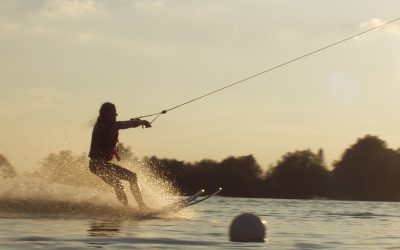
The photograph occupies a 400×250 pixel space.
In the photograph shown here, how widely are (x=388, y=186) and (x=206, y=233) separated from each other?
269 feet

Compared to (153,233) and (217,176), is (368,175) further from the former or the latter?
(153,233)

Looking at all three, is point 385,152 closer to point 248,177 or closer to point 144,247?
point 248,177

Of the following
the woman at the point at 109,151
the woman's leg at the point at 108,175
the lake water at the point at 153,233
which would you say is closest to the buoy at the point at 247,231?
the lake water at the point at 153,233

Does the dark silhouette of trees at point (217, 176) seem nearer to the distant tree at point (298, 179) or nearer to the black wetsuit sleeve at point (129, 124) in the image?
the distant tree at point (298, 179)

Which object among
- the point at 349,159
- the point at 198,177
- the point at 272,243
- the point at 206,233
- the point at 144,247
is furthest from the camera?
the point at 349,159

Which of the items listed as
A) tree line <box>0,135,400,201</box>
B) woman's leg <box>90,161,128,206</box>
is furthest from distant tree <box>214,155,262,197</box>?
woman's leg <box>90,161,128,206</box>

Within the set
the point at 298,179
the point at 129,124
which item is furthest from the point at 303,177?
the point at 129,124

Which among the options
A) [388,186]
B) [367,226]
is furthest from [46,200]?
[388,186]

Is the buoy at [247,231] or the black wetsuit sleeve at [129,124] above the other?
the black wetsuit sleeve at [129,124]

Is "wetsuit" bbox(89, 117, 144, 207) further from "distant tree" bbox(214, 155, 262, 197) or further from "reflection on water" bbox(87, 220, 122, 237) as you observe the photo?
"distant tree" bbox(214, 155, 262, 197)

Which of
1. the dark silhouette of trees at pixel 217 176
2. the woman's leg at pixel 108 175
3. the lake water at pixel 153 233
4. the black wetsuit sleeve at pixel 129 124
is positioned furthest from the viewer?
the dark silhouette of trees at pixel 217 176

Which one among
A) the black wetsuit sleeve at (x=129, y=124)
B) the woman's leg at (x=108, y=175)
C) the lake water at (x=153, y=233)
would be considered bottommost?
the lake water at (x=153, y=233)

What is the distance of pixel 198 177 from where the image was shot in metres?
89.1

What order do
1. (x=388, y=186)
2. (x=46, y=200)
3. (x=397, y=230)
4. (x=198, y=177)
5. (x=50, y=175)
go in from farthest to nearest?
1. (x=388, y=186)
2. (x=198, y=177)
3. (x=50, y=175)
4. (x=46, y=200)
5. (x=397, y=230)
